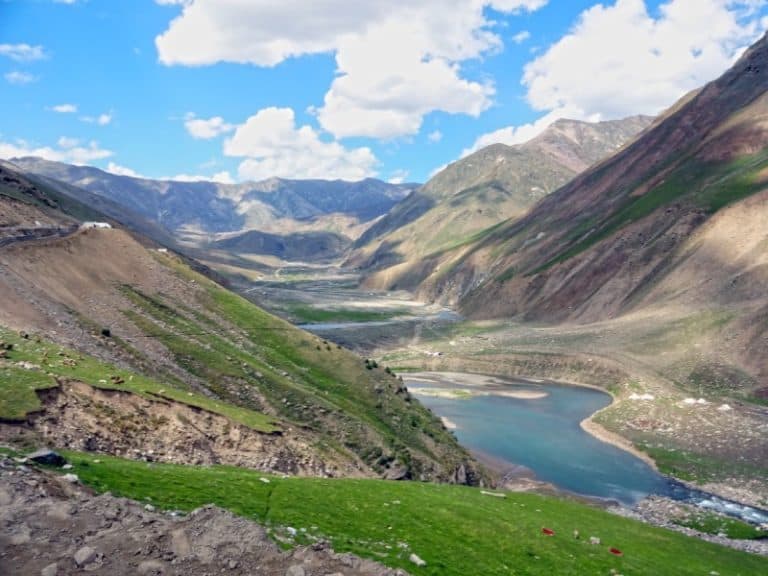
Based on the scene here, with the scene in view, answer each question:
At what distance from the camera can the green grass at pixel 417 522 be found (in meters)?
23.4

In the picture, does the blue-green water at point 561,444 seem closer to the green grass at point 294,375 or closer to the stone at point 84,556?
the green grass at point 294,375

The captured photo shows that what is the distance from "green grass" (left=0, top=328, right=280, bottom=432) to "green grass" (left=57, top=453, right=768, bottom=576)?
17.6 ft

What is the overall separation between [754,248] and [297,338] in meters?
115

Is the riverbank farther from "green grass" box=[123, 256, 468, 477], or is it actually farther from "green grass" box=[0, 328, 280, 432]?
"green grass" box=[0, 328, 280, 432]

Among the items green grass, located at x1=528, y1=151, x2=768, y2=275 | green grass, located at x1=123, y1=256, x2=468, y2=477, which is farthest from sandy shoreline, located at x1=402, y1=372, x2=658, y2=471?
green grass, located at x1=528, y1=151, x2=768, y2=275

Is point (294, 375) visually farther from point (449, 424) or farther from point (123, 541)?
point (449, 424)

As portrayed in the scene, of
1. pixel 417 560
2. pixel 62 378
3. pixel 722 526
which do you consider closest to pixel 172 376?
pixel 62 378

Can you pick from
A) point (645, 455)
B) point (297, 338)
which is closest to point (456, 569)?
point (297, 338)

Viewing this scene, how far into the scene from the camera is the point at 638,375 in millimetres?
108688

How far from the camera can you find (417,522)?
93.7ft

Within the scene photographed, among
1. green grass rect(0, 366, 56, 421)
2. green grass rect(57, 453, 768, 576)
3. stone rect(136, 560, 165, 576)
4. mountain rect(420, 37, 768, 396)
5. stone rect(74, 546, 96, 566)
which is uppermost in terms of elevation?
mountain rect(420, 37, 768, 396)

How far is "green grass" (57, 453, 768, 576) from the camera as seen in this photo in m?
23.4

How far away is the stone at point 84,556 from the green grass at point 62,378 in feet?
43.0

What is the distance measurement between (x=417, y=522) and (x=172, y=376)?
26262mm
